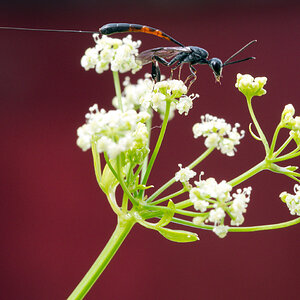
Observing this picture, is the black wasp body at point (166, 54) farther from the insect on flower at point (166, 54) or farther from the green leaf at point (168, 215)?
the green leaf at point (168, 215)

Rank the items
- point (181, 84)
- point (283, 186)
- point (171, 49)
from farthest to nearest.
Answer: point (283, 186) → point (171, 49) → point (181, 84)

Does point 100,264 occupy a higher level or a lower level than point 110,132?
lower

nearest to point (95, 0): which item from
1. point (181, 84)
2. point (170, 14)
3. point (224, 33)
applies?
point (170, 14)

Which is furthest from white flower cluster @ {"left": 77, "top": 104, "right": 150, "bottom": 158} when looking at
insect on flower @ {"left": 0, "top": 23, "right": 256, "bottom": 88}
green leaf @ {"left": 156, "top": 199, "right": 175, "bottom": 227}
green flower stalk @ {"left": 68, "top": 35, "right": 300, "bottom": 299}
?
insect on flower @ {"left": 0, "top": 23, "right": 256, "bottom": 88}

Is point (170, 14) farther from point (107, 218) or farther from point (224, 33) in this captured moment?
point (107, 218)

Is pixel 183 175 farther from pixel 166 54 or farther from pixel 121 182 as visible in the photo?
pixel 166 54

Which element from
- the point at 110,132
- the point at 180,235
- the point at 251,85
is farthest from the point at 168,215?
the point at 251,85
